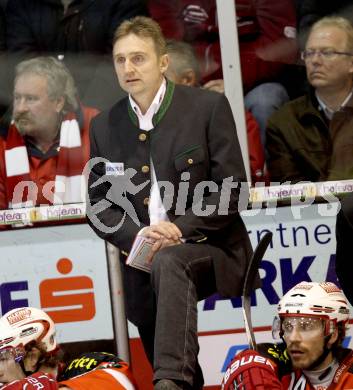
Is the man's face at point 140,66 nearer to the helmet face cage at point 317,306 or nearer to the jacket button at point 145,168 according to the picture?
the jacket button at point 145,168

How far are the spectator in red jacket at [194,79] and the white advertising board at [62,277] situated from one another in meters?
0.94

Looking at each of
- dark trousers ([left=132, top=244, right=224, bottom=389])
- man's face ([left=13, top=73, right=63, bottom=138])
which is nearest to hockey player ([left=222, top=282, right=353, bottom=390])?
dark trousers ([left=132, top=244, right=224, bottom=389])

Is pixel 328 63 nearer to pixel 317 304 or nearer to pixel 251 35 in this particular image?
pixel 251 35

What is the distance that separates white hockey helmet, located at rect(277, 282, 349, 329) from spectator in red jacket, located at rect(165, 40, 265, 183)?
1.25 metres

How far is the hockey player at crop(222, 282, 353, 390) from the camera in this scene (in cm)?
575

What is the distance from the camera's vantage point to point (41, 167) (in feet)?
23.6

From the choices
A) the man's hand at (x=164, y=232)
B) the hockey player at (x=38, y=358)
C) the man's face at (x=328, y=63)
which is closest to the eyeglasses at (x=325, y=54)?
the man's face at (x=328, y=63)

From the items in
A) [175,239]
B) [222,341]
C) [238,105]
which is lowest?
[222,341]

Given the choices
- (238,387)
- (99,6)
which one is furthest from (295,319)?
(99,6)

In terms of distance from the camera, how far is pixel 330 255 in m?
7.07

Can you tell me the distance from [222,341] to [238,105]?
1276 millimetres

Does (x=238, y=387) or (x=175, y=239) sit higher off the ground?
(x=175, y=239)

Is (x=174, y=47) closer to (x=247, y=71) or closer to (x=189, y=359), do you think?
(x=247, y=71)

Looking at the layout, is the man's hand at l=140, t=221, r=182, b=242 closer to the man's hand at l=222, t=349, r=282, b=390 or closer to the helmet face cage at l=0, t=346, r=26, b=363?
the man's hand at l=222, t=349, r=282, b=390
